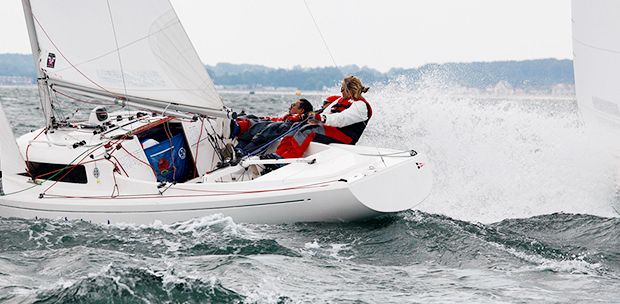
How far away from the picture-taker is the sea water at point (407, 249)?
5.12 m

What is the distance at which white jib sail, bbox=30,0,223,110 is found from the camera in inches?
314

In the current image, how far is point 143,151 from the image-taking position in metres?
7.88

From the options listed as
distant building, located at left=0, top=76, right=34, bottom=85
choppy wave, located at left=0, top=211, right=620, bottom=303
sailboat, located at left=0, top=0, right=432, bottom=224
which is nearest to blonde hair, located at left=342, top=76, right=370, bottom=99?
sailboat, located at left=0, top=0, right=432, bottom=224

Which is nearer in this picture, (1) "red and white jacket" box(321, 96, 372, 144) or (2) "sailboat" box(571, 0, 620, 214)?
(1) "red and white jacket" box(321, 96, 372, 144)

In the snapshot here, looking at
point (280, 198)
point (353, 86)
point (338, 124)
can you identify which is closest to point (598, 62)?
point (353, 86)

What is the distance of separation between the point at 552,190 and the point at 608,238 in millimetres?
1839

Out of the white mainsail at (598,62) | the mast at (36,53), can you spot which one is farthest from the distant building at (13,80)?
the white mainsail at (598,62)

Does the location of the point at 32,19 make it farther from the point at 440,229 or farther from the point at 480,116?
the point at 480,116

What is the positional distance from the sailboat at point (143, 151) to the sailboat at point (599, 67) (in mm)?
2172

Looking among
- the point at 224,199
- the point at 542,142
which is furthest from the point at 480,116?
the point at 224,199

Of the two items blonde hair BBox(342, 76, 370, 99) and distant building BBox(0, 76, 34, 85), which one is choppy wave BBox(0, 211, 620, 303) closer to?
blonde hair BBox(342, 76, 370, 99)

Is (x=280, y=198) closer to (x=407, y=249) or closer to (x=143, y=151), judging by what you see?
(x=407, y=249)

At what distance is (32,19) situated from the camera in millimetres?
8094

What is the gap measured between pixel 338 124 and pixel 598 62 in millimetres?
2723
